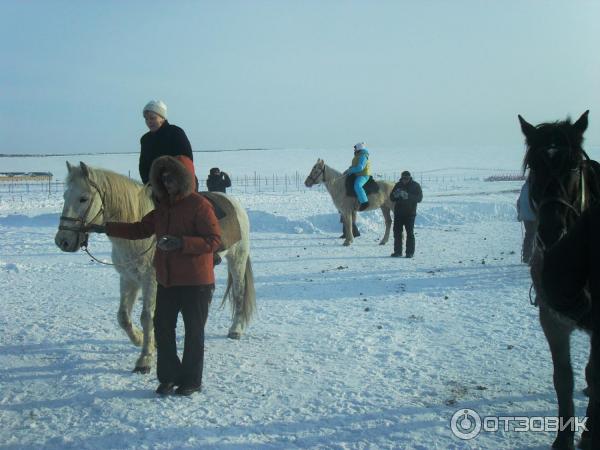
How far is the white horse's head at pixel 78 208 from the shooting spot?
4008mm

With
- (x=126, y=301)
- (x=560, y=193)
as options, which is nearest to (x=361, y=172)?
(x=126, y=301)

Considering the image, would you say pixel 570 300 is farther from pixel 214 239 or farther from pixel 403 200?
pixel 403 200

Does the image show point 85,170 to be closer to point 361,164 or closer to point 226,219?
point 226,219

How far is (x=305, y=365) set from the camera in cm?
451

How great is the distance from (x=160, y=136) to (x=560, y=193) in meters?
3.69

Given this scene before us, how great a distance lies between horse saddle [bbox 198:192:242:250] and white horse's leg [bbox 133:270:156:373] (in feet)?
2.73

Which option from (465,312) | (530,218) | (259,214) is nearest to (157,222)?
(465,312)

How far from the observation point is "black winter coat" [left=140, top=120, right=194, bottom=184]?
4773 mm

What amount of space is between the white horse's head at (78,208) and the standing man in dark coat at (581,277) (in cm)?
362

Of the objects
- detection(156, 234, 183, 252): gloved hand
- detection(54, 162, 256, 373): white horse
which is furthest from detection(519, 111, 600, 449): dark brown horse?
detection(54, 162, 256, 373): white horse

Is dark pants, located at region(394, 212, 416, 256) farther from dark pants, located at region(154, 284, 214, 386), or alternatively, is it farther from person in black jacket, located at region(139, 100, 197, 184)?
dark pants, located at region(154, 284, 214, 386)

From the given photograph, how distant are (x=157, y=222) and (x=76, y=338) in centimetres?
244

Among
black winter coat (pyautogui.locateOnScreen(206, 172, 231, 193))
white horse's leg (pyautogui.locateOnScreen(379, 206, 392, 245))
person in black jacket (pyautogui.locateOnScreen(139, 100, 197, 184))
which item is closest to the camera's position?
person in black jacket (pyautogui.locateOnScreen(139, 100, 197, 184))

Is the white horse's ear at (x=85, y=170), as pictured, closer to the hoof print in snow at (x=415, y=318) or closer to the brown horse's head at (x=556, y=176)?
the brown horse's head at (x=556, y=176)
